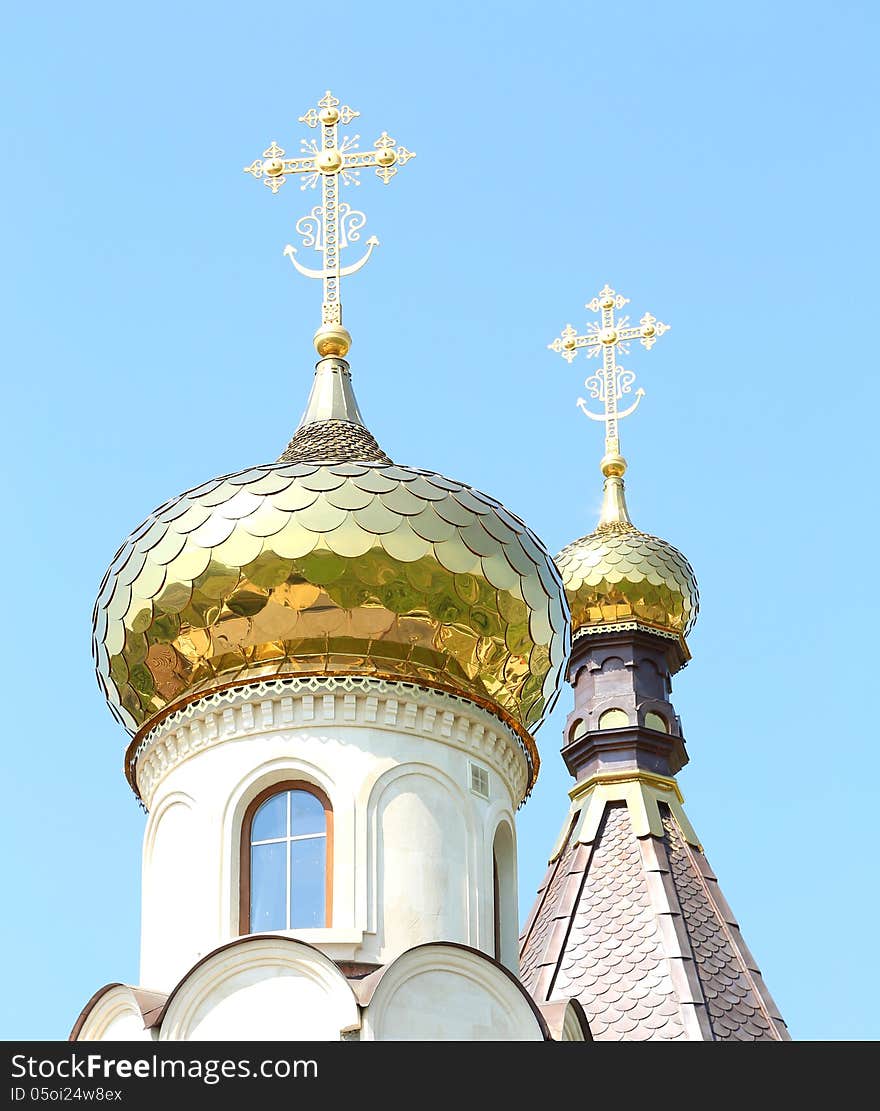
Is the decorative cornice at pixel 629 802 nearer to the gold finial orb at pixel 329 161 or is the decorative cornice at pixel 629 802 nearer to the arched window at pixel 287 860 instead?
the gold finial orb at pixel 329 161

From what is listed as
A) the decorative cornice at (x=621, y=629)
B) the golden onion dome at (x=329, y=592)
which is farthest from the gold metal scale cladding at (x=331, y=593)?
the decorative cornice at (x=621, y=629)

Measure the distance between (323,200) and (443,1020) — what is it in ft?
17.0

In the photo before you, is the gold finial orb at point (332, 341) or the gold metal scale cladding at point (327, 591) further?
the gold finial orb at point (332, 341)

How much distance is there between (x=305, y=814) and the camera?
484 inches

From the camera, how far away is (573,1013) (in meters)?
12.5

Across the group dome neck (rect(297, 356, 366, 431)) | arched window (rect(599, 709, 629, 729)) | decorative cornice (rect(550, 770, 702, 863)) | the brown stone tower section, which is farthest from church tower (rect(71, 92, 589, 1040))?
arched window (rect(599, 709, 629, 729))

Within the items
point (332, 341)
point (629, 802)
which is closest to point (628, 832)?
point (629, 802)

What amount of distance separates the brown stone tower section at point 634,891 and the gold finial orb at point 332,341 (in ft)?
17.4

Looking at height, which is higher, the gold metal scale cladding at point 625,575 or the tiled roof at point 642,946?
the gold metal scale cladding at point 625,575

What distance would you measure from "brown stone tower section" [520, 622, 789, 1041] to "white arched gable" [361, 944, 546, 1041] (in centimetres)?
599

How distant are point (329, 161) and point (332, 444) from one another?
1964mm

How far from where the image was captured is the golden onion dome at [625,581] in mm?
21672
